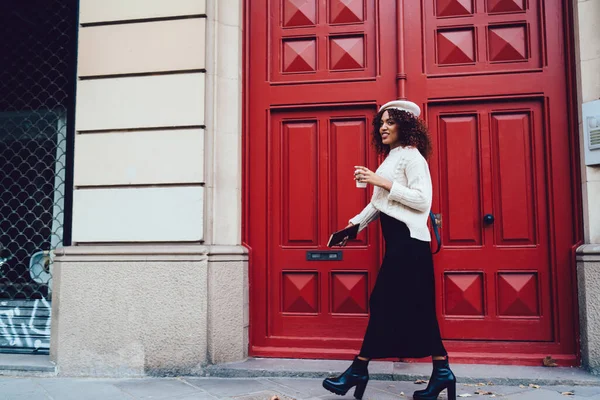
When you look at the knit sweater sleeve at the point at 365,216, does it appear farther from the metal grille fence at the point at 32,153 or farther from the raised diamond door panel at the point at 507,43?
the metal grille fence at the point at 32,153

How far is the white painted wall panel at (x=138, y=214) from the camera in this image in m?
5.12

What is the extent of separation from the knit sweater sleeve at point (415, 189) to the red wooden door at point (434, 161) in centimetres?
142

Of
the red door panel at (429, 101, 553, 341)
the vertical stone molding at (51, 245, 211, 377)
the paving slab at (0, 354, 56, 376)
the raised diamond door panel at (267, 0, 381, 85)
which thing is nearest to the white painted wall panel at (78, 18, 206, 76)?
the raised diamond door panel at (267, 0, 381, 85)

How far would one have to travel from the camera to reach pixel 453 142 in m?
5.29

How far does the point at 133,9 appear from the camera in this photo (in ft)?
17.8

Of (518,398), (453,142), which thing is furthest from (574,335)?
(453,142)

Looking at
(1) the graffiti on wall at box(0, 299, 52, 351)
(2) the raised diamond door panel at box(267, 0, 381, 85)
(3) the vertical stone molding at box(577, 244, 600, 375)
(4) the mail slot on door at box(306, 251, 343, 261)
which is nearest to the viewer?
(3) the vertical stone molding at box(577, 244, 600, 375)

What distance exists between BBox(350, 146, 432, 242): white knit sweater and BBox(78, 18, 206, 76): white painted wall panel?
2.34 metres

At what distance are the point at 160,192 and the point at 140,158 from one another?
0.41m

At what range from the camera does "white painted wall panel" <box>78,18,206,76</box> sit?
528 centimetres

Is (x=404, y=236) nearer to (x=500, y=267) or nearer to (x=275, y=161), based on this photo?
(x=500, y=267)

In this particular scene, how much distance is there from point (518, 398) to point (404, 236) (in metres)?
1.57

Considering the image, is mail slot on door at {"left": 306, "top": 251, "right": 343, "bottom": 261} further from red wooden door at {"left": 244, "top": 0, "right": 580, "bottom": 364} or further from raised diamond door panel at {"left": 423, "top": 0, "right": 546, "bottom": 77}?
raised diamond door panel at {"left": 423, "top": 0, "right": 546, "bottom": 77}

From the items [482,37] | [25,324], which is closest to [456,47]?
[482,37]
